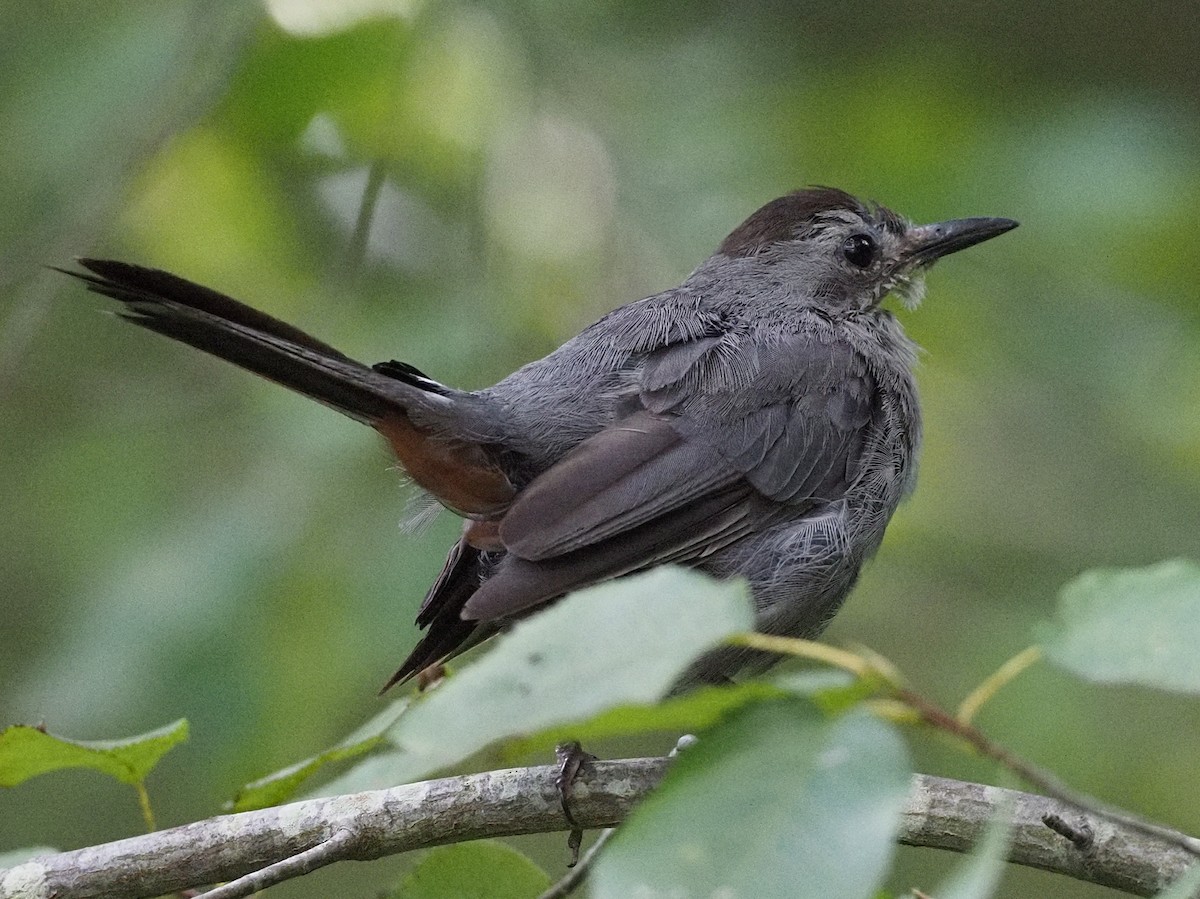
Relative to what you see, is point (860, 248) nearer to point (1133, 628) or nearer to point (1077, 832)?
point (1077, 832)

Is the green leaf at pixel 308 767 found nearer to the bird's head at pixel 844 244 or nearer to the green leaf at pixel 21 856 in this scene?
the green leaf at pixel 21 856

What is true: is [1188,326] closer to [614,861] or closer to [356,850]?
[356,850]

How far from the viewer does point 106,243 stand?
507 cm

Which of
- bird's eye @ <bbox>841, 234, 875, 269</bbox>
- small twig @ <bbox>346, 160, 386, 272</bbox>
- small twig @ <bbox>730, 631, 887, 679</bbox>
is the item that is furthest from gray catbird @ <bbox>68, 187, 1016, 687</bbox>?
small twig @ <bbox>730, 631, 887, 679</bbox>

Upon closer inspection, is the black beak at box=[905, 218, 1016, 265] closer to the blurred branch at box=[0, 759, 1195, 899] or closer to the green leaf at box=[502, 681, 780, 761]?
the blurred branch at box=[0, 759, 1195, 899]

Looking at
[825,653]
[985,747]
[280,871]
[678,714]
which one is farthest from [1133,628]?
[280,871]

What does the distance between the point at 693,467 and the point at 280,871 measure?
1.43m

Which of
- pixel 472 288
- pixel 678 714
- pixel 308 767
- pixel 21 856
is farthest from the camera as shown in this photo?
pixel 472 288

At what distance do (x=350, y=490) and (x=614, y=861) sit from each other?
297cm

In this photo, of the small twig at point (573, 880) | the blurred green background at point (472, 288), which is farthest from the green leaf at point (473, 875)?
the blurred green background at point (472, 288)

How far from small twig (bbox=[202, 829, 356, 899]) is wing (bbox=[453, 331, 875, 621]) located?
0.65 meters

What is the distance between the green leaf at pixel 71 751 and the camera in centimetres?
222

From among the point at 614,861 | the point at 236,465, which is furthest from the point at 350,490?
the point at 614,861

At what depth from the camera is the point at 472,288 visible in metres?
4.53
